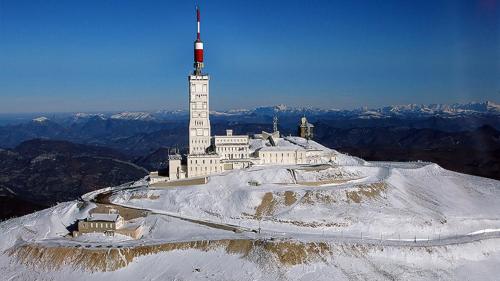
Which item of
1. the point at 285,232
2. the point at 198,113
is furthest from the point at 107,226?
the point at 198,113

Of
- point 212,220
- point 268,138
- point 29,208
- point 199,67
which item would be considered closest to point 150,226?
point 212,220

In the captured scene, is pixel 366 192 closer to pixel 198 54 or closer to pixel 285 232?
pixel 285 232

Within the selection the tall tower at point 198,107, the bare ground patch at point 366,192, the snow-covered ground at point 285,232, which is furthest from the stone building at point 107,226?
the bare ground patch at point 366,192

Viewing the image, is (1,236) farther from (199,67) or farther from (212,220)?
(199,67)

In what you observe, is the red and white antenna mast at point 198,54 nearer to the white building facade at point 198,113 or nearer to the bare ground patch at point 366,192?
the white building facade at point 198,113

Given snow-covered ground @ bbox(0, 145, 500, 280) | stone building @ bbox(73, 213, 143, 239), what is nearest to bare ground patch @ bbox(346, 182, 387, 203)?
snow-covered ground @ bbox(0, 145, 500, 280)

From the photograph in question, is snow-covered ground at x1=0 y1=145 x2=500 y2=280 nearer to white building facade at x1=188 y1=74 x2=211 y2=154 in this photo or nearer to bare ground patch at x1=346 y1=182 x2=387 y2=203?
bare ground patch at x1=346 y1=182 x2=387 y2=203
